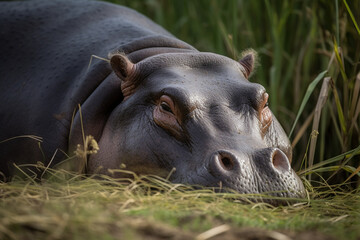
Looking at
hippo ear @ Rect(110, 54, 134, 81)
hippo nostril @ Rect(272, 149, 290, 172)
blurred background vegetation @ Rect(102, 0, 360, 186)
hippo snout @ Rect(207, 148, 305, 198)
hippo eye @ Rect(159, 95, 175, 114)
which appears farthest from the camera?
blurred background vegetation @ Rect(102, 0, 360, 186)

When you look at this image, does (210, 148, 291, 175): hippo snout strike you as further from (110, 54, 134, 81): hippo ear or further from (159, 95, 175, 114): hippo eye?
(110, 54, 134, 81): hippo ear

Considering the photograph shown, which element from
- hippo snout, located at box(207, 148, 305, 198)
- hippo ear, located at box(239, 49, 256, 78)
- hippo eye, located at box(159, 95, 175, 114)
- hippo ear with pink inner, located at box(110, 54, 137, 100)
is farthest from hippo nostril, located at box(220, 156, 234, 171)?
hippo ear, located at box(239, 49, 256, 78)

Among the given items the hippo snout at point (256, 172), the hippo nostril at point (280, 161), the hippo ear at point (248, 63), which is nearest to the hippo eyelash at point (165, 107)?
the hippo snout at point (256, 172)

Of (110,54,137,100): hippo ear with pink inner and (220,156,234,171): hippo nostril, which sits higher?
(110,54,137,100): hippo ear with pink inner

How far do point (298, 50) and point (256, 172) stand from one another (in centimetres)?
250

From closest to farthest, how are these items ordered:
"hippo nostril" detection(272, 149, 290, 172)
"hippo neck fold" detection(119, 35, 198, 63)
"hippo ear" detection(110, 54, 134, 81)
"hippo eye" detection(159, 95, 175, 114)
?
"hippo nostril" detection(272, 149, 290, 172) < "hippo eye" detection(159, 95, 175, 114) < "hippo ear" detection(110, 54, 134, 81) < "hippo neck fold" detection(119, 35, 198, 63)

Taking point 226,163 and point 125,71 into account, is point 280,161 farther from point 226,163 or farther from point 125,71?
point 125,71

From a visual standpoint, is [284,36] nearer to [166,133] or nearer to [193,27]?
[193,27]

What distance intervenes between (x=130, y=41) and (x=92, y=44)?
11.1 inches

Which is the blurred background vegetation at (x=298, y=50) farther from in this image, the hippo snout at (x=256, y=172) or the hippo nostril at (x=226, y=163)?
the hippo nostril at (x=226, y=163)

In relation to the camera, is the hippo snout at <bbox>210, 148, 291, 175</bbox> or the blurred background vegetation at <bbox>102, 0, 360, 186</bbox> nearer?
the hippo snout at <bbox>210, 148, 291, 175</bbox>

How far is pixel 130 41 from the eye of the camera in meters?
3.68

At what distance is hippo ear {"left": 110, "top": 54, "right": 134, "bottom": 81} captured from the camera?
3232 millimetres

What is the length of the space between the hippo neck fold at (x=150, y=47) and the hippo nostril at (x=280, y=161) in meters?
1.22
